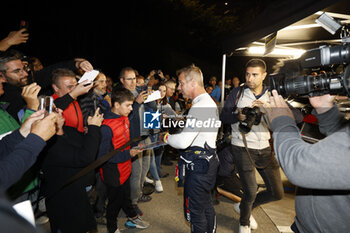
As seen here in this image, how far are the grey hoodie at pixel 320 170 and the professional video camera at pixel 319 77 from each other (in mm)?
226

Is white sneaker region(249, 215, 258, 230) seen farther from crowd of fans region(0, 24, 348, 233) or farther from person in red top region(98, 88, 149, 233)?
person in red top region(98, 88, 149, 233)

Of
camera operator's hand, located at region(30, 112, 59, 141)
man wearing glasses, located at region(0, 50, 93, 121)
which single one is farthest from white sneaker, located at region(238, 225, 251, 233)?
man wearing glasses, located at region(0, 50, 93, 121)

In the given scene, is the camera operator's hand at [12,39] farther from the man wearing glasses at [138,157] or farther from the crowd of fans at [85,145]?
the man wearing glasses at [138,157]

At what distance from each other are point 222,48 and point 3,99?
12.5ft

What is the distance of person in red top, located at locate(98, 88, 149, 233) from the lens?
2.58 m

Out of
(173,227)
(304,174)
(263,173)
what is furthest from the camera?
(173,227)

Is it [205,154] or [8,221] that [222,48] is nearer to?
[205,154]

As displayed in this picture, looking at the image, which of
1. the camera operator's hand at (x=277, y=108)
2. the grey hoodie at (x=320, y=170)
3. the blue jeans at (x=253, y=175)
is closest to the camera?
the grey hoodie at (x=320, y=170)

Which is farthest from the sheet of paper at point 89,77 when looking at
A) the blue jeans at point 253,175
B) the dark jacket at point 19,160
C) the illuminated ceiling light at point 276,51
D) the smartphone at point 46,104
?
the illuminated ceiling light at point 276,51

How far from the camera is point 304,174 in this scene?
969 millimetres

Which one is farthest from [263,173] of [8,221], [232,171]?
[8,221]

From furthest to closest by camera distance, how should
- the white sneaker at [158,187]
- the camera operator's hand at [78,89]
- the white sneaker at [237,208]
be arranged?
the white sneaker at [158,187] → the white sneaker at [237,208] → the camera operator's hand at [78,89]

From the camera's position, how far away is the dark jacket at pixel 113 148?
8.33ft

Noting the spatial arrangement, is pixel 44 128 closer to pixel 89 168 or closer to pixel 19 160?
pixel 19 160
